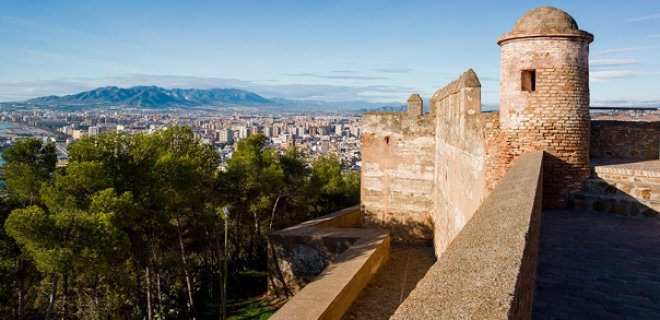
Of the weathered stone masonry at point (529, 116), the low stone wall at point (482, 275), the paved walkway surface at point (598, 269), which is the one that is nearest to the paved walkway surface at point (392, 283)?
the weathered stone masonry at point (529, 116)

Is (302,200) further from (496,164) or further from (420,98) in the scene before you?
(496,164)

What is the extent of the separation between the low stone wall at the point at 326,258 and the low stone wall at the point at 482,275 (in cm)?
749

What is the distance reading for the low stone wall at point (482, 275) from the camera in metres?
2.11

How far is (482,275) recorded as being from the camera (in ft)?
Result: 8.20

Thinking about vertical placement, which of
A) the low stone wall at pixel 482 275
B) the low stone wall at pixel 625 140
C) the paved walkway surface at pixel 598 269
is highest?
the low stone wall at pixel 625 140

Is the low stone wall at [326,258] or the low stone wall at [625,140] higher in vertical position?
the low stone wall at [625,140]

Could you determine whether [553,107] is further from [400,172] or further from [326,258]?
[326,258]

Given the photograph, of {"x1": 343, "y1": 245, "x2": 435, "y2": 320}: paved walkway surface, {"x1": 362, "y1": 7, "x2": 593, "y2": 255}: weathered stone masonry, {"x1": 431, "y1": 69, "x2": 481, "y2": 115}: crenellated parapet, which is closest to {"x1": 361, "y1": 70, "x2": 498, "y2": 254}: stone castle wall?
{"x1": 343, "y1": 245, "x2": 435, "y2": 320}: paved walkway surface

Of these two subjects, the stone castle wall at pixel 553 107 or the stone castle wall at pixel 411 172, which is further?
the stone castle wall at pixel 411 172

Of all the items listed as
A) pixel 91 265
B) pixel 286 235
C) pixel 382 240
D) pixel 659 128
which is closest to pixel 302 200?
pixel 286 235

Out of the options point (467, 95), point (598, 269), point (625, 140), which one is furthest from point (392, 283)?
point (598, 269)

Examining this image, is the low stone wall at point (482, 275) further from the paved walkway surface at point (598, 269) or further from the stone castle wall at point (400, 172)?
the stone castle wall at point (400, 172)

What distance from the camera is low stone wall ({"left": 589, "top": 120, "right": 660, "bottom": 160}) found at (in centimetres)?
1000

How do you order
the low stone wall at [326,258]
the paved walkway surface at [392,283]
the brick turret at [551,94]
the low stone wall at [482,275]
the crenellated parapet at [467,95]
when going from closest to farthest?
the low stone wall at [482,275], the brick turret at [551,94], the crenellated parapet at [467,95], the paved walkway surface at [392,283], the low stone wall at [326,258]
